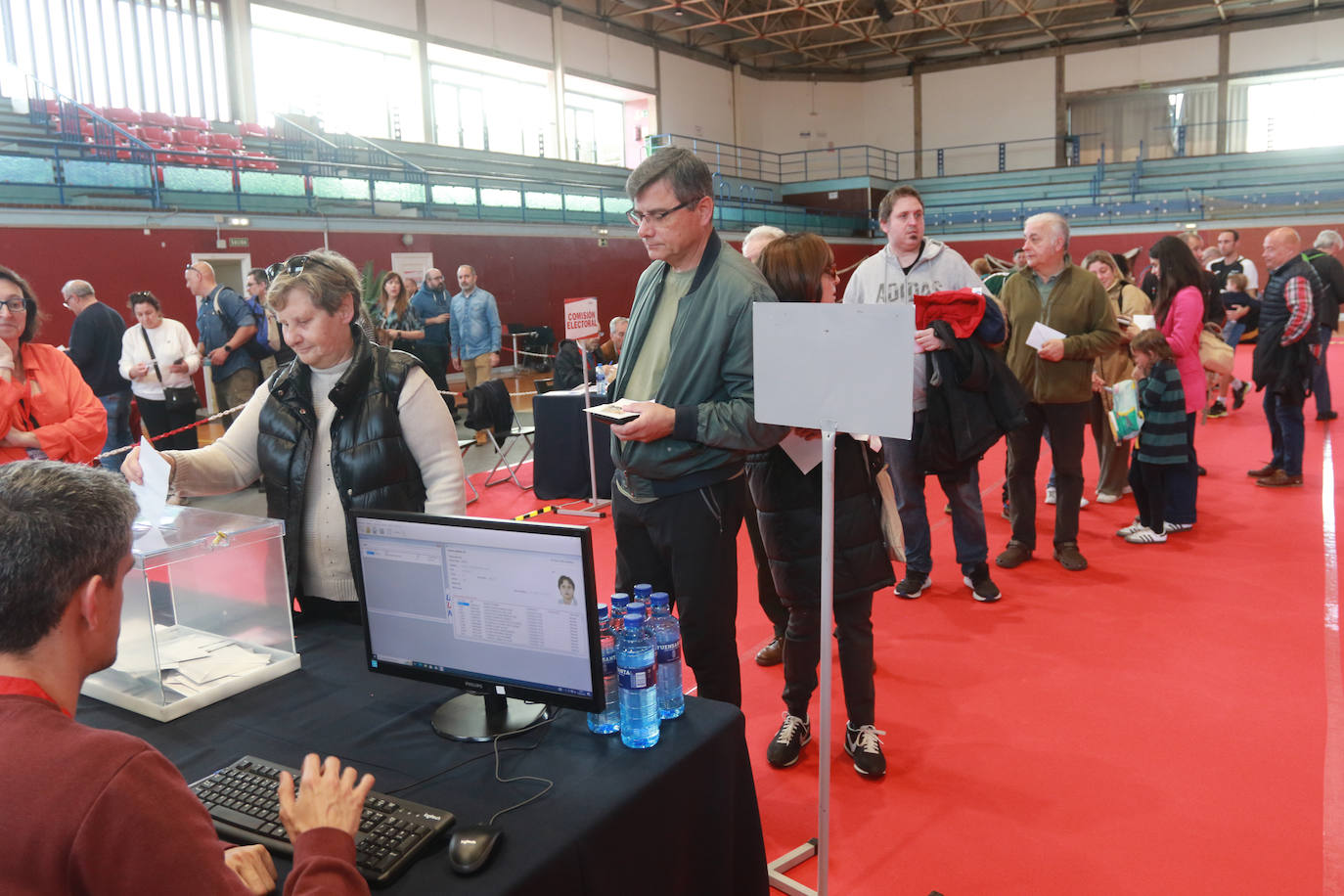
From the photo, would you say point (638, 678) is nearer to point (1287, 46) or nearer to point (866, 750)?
point (866, 750)

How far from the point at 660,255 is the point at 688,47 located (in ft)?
71.6

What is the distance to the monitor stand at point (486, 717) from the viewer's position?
160 centimetres

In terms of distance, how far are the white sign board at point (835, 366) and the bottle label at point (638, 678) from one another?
714mm

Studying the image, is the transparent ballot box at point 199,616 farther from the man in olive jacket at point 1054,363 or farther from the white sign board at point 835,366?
the man in olive jacket at point 1054,363

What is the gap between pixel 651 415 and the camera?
213 cm

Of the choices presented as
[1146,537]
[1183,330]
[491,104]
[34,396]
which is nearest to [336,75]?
[491,104]

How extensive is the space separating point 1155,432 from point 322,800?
4642mm

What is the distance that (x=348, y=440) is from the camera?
221cm

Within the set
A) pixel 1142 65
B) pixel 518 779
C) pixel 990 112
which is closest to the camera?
pixel 518 779

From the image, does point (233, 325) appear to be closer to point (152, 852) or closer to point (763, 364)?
point (763, 364)

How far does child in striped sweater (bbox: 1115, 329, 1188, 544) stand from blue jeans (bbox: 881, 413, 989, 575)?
4.09 ft

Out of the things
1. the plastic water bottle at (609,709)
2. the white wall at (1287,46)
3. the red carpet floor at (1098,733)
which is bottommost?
the red carpet floor at (1098,733)

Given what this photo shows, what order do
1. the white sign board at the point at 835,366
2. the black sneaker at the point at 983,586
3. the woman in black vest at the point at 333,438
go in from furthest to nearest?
1. the black sneaker at the point at 983,586
2. the woman in black vest at the point at 333,438
3. the white sign board at the point at 835,366

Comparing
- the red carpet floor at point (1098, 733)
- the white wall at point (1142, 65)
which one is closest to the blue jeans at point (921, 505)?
the red carpet floor at point (1098, 733)
